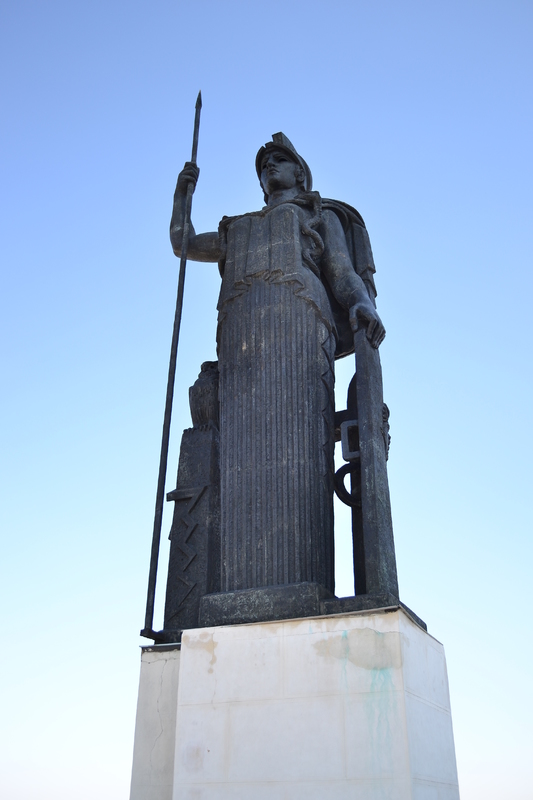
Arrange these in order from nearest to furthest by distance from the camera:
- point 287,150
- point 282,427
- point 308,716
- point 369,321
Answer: point 308,716 < point 282,427 < point 369,321 < point 287,150

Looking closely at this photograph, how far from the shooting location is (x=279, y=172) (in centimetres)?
718

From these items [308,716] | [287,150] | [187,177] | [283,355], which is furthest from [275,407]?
[187,177]

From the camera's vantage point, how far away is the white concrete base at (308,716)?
4445 millimetres

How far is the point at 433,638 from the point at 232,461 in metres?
1.92

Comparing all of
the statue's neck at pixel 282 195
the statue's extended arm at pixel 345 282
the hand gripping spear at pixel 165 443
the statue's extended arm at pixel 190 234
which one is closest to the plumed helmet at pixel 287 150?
the statue's neck at pixel 282 195

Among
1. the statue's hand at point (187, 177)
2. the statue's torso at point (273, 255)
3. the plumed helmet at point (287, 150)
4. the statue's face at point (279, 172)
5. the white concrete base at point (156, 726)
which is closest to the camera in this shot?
the white concrete base at point (156, 726)

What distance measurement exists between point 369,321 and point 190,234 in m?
2.25

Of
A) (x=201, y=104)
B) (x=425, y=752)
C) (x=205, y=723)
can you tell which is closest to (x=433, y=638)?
(x=425, y=752)

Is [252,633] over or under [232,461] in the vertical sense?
under

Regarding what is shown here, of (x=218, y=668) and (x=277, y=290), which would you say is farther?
(x=277, y=290)

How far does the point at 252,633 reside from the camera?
5.07 metres

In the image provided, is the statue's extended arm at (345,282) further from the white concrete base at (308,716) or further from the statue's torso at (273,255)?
the white concrete base at (308,716)

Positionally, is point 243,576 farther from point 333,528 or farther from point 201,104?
point 201,104

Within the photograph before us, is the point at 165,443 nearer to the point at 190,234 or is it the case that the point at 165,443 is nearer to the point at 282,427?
the point at 282,427
